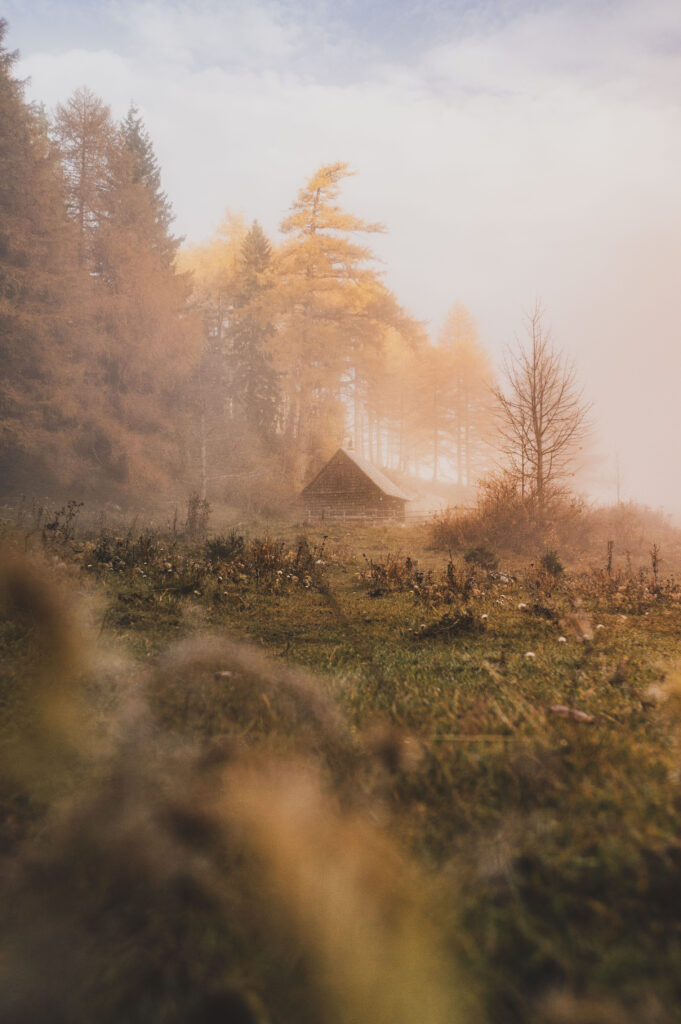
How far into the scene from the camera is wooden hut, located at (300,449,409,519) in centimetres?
1878

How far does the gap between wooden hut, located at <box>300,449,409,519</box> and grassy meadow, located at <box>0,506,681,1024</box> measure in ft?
48.3

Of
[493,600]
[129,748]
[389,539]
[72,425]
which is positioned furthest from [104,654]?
[72,425]

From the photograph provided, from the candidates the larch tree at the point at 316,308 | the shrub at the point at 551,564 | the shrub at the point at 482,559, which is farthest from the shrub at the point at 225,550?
the larch tree at the point at 316,308

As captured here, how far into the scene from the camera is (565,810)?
6.00ft

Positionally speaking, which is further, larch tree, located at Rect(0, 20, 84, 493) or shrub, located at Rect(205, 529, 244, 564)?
larch tree, located at Rect(0, 20, 84, 493)

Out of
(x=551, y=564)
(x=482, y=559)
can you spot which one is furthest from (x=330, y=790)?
(x=482, y=559)

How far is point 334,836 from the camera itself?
1.80 meters

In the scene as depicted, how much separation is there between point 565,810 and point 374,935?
0.79m

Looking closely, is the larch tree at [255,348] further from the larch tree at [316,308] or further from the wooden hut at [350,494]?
the wooden hut at [350,494]

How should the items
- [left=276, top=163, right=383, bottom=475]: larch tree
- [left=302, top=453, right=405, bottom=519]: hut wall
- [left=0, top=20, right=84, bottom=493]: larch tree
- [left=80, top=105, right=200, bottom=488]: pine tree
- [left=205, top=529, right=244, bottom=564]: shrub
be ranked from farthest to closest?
[left=276, top=163, right=383, bottom=475]: larch tree
[left=302, top=453, right=405, bottom=519]: hut wall
[left=80, top=105, right=200, bottom=488]: pine tree
[left=0, top=20, right=84, bottom=493]: larch tree
[left=205, top=529, right=244, bottom=564]: shrub

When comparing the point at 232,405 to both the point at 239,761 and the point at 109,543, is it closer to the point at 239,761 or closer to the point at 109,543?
the point at 109,543

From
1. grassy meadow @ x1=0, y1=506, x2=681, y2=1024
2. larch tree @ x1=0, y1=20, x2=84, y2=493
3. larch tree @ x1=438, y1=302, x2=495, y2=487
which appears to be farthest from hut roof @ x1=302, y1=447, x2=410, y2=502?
larch tree @ x1=438, y1=302, x2=495, y2=487

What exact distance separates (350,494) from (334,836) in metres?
17.3

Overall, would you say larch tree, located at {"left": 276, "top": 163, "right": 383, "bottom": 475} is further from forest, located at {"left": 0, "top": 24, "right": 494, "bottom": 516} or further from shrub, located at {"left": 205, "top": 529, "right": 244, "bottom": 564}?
shrub, located at {"left": 205, "top": 529, "right": 244, "bottom": 564}
